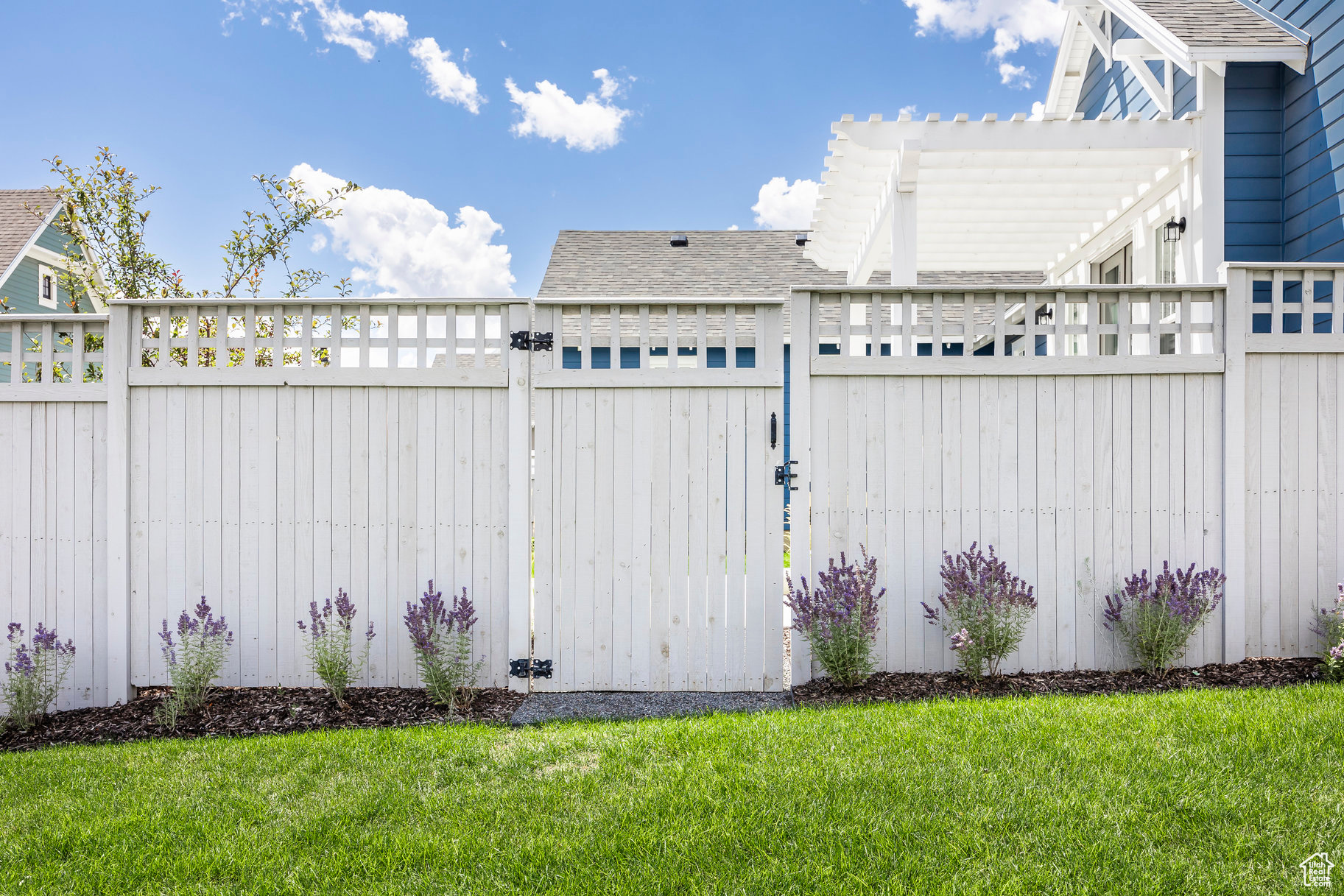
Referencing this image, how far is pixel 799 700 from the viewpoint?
355cm

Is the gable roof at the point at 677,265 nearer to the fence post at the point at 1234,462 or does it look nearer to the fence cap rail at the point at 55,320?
the fence post at the point at 1234,462

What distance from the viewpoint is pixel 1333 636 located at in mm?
3709

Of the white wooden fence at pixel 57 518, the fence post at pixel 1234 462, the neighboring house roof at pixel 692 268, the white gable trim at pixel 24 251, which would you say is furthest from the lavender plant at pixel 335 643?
the white gable trim at pixel 24 251

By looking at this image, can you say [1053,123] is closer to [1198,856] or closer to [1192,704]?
[1192,704]

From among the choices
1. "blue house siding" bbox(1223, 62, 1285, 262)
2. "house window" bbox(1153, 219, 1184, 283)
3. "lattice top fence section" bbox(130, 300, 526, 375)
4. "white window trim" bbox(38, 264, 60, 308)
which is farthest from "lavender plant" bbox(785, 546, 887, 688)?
"white window trim" bbox(38, 264, 60, 308)

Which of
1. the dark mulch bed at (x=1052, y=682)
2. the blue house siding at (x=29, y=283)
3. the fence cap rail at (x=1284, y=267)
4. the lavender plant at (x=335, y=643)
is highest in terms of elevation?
the blue house siding at (x=29, y=283)

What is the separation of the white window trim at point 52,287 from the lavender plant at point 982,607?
16224 mm

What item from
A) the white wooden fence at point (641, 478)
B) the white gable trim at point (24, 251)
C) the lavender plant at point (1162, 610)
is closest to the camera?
the lavender plant at point (1162, 610)

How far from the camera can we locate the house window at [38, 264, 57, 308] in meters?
13.6

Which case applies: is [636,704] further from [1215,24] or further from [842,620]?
[1215,24]

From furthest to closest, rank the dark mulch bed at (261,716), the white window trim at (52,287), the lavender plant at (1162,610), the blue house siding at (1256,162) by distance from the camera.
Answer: the white window trim at (52,287)
the blue house siding at (1256,162)
the lavender plant at (1162,610)
the dark mulch bed at (261,716)

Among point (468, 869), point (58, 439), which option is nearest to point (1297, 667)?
point (468, 869)

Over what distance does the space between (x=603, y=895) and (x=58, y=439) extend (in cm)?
388

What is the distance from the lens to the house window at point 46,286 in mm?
13586
